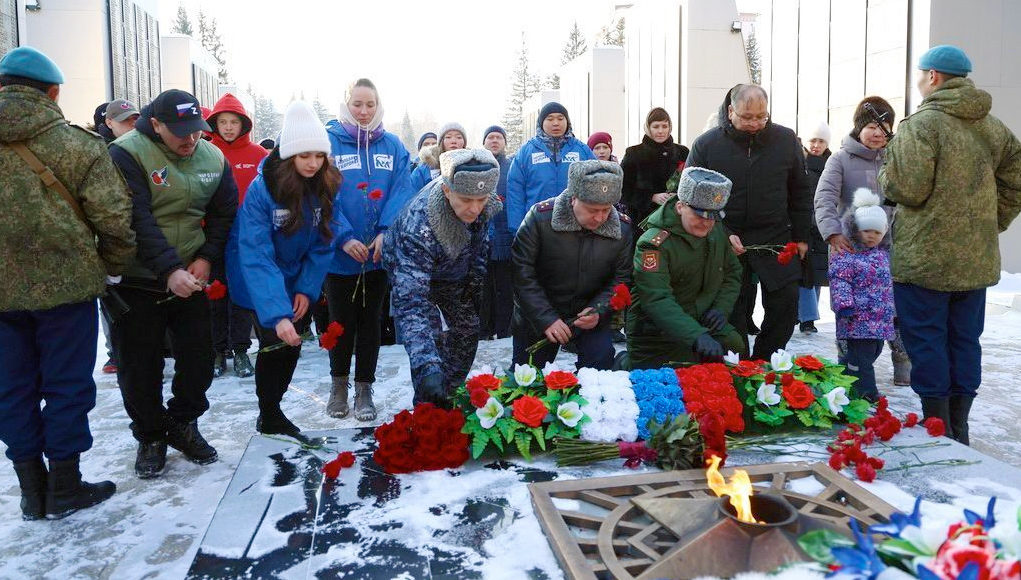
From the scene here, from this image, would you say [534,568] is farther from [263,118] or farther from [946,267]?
[263,118]

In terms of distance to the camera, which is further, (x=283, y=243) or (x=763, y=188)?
(x=763, y=188)

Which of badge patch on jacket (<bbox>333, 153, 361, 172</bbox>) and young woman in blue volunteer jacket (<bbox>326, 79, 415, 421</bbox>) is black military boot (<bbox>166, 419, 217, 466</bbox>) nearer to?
young woman in blue volunteer jacket (<bbox>326, 79, 415, 421</bbox>)

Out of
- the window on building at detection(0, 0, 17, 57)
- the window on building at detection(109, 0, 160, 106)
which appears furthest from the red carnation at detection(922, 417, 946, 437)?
the window on building at detection(109, 0, 160, 106)

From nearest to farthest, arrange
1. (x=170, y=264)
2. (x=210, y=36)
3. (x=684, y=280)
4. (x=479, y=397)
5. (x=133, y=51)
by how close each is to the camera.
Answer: (x=479, y=397)
(x=170, y=264)
(x=684, y=280)
(x=133, y=51)
(x=210, y=36)

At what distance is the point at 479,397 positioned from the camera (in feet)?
9.04

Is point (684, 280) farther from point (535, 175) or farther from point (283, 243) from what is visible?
point (535, 175)

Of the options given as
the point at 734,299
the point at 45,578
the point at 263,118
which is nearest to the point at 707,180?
the point at 734,299

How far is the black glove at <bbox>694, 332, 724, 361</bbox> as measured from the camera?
351cm

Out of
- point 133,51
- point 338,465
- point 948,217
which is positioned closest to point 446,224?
point 338,465

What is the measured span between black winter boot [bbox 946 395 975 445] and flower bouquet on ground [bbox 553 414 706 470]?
185cm

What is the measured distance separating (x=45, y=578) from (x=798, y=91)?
1147cm

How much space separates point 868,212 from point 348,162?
2.85 m

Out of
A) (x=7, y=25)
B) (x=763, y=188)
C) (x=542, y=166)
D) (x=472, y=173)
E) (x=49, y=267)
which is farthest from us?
(x=7, y=25)

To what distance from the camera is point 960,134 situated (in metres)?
3.58
